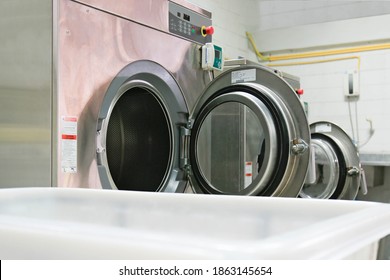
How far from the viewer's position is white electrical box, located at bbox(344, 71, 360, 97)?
4.01 meters

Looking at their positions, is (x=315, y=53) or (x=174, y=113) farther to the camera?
(x=315, y=53)

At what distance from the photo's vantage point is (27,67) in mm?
1362

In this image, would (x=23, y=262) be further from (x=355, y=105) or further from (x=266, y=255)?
(x=355, y=105)

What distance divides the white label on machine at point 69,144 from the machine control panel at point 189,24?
71 cm

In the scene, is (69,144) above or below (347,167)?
above

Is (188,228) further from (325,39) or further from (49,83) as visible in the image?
(325,39)

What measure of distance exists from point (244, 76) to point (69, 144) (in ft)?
2.93

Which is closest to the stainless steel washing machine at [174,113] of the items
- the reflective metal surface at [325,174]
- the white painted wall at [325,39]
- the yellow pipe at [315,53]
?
the reflective metal surface at [325,174]

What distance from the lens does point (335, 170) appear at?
10.7 feet

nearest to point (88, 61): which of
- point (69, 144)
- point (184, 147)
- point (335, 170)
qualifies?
point (69, 144)

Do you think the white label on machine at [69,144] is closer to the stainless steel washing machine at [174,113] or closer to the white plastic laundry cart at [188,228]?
the stainless steel washing machine at [174,113]

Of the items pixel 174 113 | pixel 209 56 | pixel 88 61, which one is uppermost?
pixel 209 56

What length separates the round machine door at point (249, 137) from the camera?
6.06ft

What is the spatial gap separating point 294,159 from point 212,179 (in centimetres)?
41
